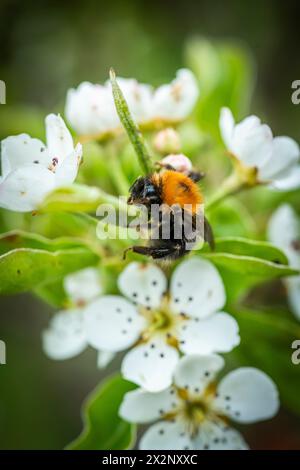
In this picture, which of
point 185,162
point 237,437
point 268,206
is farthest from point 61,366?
point 185,162

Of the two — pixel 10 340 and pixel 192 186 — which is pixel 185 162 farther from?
pixel 10 340

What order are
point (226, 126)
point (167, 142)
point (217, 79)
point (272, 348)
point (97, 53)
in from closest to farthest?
point (226, 126)
point (167, 142)
point (272, 348)
point (217, 79)
point (97, 53)

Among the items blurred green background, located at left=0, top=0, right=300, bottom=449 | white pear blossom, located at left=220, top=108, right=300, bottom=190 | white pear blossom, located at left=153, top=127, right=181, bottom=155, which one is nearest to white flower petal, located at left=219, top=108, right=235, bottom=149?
white pear blossom, located at left=220, top=108, right=300, bottom=190

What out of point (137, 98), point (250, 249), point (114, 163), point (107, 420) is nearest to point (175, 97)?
point (137, 98)

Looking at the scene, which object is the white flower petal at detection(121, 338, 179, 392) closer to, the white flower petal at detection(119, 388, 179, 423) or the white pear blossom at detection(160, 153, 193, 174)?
the white flower petal at detection(119, 388, 179, 423)

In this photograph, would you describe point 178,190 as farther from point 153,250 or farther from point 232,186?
point 232,186
